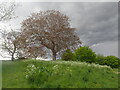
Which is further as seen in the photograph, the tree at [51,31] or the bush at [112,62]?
the bush at [112,62]

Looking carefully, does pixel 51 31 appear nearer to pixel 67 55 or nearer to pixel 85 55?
pixel 67 55

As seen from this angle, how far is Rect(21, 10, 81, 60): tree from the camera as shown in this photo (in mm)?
25516

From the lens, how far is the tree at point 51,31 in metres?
25.5

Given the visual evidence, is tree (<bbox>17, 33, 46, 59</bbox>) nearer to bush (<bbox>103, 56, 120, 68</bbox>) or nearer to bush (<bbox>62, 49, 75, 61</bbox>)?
bush (<bbox>62, 49, 75, 61</bbox>)

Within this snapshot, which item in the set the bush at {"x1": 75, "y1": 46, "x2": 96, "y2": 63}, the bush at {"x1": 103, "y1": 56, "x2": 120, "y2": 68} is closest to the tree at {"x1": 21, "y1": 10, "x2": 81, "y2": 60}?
the bush at {"x1": 75, "y1": 46, "x2": 96, "y2": 63}

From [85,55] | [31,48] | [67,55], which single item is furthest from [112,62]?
[31,48]

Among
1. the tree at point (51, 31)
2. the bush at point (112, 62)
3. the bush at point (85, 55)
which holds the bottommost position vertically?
the bush at point (112, 62)

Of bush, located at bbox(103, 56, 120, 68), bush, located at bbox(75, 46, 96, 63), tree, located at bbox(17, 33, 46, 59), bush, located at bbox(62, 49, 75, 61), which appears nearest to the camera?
tree, located at bbox(17, 33, 46, 59)

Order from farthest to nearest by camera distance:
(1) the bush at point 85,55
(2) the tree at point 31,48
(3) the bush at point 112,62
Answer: (3) the bush at point 112,62
(1) the bush at point 85,55
(2) the tree at point 31,48

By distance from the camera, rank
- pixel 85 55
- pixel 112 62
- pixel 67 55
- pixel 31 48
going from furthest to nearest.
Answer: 1. pixel 112 62
2. pixel 85 55
3. pixel 67 55
4. pixel 31 48

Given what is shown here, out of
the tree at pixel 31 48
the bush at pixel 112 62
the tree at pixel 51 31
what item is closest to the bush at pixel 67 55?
the tree at pixel 51 31

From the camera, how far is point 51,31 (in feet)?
84.5

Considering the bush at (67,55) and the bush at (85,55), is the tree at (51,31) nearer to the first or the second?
the bush at (67,55)

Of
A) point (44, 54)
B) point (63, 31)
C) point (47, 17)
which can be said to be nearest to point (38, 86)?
point (44, 54)
